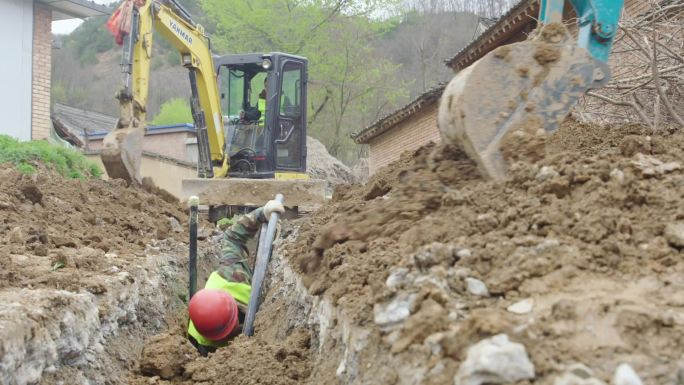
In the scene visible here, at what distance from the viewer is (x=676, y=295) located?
192cm

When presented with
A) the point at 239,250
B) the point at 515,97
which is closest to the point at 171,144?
the point at 239,250

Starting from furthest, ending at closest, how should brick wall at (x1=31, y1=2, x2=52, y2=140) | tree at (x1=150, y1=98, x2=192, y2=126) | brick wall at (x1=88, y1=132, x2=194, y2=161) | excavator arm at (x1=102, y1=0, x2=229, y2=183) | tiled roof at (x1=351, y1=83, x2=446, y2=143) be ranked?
1. tree at (x1=150, y1=98, x2=192, y2=126)
2. brick wall at (x1=88, y1=132, x2=194, y2=161)
3. tiled roof at (x1=351, y1=83, x2=446, y2=143)
4. brick wall at (x1=31, y1=2, x2=52, y2=140)
5. excavator arm at (x1=102, y1=0, x2=229, y2=183)

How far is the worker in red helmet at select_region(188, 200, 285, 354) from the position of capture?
4.49 m

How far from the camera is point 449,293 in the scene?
2.17 metres

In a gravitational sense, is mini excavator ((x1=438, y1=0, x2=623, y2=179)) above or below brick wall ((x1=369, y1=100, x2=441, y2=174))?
below

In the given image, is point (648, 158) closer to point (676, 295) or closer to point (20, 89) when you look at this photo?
point (676, 295)

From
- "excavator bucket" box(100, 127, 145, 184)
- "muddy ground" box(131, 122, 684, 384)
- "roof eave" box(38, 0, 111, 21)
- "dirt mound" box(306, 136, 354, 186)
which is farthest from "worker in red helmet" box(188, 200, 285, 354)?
"dirt mound" box(306, 136, 354, 186)

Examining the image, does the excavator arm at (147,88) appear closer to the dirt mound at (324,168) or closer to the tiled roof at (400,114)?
the tiled roof at (400,114)

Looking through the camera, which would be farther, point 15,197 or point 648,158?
point 15,197

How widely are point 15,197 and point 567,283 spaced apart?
18.8ft

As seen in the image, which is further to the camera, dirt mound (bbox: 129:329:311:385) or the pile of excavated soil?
dirt mound (bbox: 129:329:311:385)

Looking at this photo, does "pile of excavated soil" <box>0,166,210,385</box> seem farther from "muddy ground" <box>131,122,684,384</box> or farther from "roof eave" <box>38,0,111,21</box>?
"roof eave" <box>38,0,111,21</box>

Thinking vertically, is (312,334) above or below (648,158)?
below

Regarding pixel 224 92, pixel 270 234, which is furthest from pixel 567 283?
pixel 224 92
